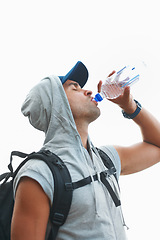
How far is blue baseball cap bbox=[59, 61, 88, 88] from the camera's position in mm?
1445

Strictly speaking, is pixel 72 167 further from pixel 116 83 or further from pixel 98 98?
pixel 116 83

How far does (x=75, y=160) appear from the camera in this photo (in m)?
1.17

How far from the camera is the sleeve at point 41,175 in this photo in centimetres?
100

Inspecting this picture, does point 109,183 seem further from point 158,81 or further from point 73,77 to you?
point 158,81

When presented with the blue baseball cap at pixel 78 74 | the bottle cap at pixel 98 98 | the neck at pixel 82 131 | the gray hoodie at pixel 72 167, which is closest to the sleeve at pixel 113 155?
the gray hoodie at pixel 72 167

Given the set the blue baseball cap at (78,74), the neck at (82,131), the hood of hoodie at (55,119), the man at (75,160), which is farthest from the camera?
the blue baseball cap at (78,74)

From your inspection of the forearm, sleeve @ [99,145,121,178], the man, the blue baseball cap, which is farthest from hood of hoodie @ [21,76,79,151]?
the forearm

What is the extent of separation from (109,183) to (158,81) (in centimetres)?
94

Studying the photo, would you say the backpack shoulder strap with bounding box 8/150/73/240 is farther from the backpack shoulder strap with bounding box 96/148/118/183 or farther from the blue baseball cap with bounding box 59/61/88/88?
the blue baseball cap with bounding box 59/61/88/88

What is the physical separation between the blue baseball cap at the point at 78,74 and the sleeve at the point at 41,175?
57 centimetres

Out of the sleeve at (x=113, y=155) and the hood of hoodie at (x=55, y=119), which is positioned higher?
the hood of hoodie at (x=55, y=119)

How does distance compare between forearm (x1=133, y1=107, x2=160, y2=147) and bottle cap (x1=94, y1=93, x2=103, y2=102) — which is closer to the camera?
bottle cap (x1=94, y1=93, x2=103, y2=102)

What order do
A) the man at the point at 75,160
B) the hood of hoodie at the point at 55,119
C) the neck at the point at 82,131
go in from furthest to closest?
the neck at the point at 82,131, the hood of hoodie at the point at 55,119, the man at the point at 75,160

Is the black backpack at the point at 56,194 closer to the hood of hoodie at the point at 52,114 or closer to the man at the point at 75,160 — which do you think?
the man at the point at 75,160
